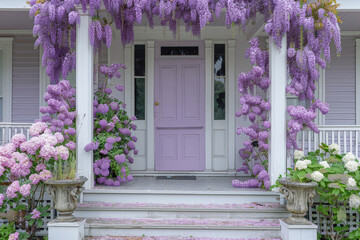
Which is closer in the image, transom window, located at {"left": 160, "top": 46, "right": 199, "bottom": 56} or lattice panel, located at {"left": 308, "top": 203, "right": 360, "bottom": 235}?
lattice panel, located at {"left": 308, "top": 203, "right": 360, "bottom": 235}

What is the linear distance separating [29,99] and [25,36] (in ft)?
3.60

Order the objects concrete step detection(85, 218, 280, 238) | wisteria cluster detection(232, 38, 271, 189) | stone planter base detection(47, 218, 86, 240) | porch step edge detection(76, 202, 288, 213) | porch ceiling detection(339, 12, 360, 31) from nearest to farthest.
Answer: stone planter base detection(47, 218, 86, 240)
concrete step detection(85, 218, 280, 238)
porch step edge detection(76, 202, 288, 213)
wisteria cluster detection(232, 38, 271, 189)
porch ceiling detection(339, 12, 360, 31)

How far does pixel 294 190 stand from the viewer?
408 cm

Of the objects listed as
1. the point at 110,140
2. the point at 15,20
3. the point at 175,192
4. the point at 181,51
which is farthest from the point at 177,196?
the point at 15,20

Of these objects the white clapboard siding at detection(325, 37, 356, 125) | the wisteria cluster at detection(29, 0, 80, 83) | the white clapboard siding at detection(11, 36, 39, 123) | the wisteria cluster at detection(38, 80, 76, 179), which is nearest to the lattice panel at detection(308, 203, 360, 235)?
the white clapboard siding at detection(325, 37, 356, 125)

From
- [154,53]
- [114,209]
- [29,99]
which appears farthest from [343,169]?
[29,99]

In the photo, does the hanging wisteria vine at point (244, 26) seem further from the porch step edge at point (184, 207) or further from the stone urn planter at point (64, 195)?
the stone urn planter at point (64, 195)

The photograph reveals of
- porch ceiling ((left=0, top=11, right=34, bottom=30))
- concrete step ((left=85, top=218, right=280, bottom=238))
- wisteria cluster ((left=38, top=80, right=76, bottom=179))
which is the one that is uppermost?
porch ceiling ((left=0, top=11, right=34, bottom=30))

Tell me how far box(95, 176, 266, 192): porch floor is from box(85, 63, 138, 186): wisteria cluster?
0.18m

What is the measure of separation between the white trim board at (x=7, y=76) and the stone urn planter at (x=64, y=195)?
2.90 metres

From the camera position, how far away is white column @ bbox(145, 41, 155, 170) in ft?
20.7

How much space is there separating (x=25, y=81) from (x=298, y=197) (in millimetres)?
4906

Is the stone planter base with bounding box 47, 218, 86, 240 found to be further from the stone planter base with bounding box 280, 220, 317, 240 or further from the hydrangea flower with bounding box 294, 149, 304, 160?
the hydrangea flower with bounding box 294, 149, 304, 160

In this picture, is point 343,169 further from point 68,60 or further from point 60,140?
point 68,60
